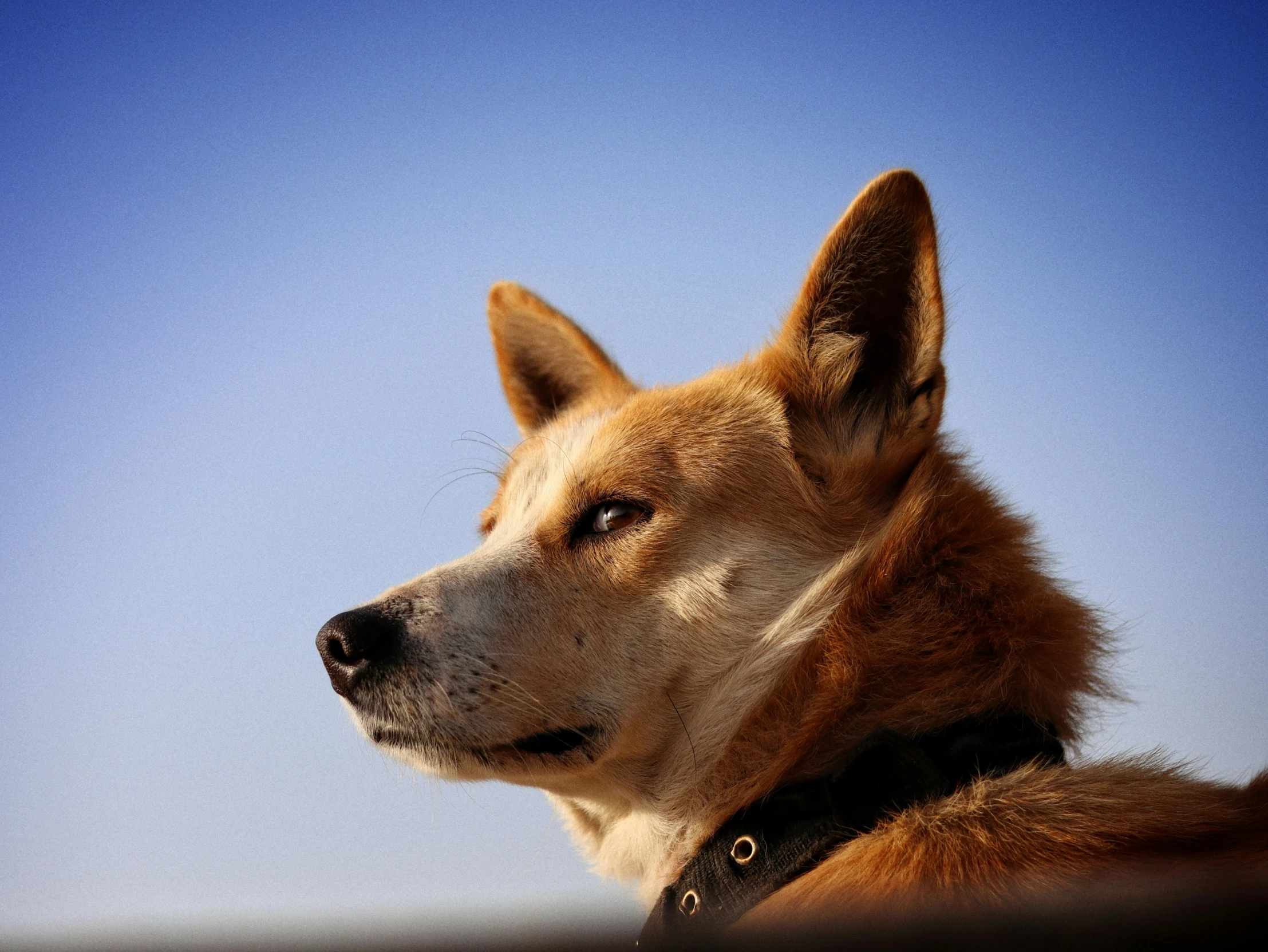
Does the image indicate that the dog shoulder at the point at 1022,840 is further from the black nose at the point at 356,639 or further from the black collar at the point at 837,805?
the black nose at the point at 356,639

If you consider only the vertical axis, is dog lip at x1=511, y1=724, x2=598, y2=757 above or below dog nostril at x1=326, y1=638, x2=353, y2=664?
below

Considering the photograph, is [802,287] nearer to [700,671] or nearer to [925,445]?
[925,445]

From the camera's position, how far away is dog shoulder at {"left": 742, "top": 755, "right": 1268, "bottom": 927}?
6.47 ft

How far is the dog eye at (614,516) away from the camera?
294 centimetres

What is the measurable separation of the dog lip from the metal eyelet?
520 mm

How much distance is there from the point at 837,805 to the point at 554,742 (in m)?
0.85

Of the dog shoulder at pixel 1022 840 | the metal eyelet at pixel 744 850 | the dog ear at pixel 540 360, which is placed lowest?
the dog shoulder at pixel 1022 840

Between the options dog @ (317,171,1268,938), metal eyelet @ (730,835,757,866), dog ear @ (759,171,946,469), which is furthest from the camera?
dog ear @ (759,171,946,469)

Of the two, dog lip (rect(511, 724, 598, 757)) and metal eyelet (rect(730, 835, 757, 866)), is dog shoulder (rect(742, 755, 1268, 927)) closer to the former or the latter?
metal eyelet (rect(730, 835, 757, 866))

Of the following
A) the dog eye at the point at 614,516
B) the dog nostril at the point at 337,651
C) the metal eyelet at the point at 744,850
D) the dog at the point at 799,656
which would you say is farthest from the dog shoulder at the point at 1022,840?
the dog nostril at the point at 337,651

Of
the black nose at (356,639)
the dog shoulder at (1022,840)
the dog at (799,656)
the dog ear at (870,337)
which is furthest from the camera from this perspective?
the dog ear at (870,337)

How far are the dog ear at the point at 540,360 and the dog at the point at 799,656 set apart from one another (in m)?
1.13

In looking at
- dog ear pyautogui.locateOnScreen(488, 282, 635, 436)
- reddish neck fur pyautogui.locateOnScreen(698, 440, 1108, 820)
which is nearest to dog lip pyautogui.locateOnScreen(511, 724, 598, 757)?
reddish neck fur pyautogui.locateOnScreen(698, 440, 1108, 820)

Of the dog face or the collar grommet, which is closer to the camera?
the collar grommet
